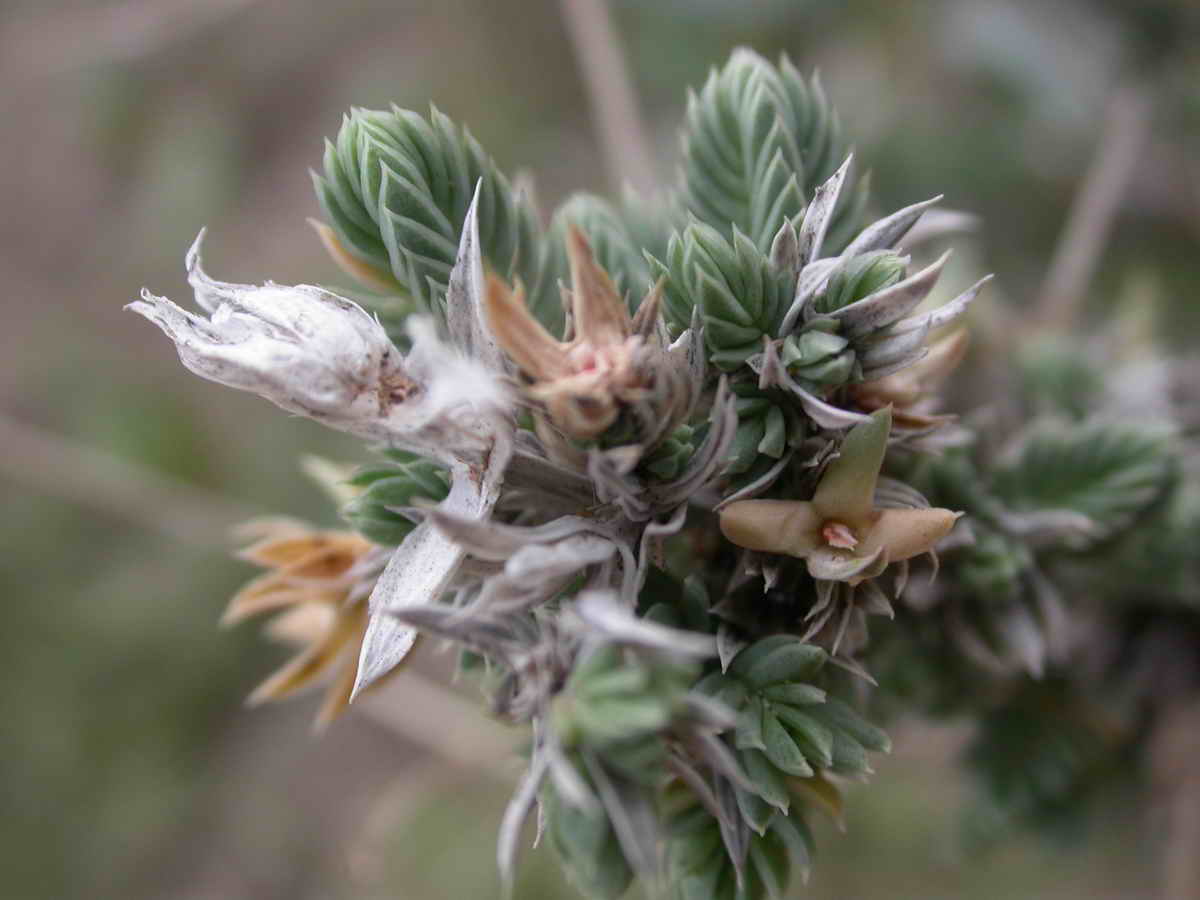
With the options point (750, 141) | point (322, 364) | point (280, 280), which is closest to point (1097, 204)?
point (750, 141)

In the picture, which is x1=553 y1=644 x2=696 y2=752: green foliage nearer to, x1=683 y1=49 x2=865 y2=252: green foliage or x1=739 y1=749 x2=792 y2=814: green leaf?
x1=739 y1=749 x2=792 y2=814: green leaf

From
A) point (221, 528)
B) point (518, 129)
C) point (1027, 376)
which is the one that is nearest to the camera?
point (1027, 376)

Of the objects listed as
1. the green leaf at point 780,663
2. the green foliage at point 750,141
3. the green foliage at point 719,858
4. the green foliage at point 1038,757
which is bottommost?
the green foliage at point 1038,757

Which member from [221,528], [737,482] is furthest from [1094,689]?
[221,528]

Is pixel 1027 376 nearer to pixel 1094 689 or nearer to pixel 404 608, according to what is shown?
pixel 1094 689

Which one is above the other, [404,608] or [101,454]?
[404,608]

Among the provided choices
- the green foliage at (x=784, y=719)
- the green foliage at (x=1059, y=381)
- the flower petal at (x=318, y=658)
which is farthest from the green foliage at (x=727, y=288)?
the green foliage at (x=1059, y=381)

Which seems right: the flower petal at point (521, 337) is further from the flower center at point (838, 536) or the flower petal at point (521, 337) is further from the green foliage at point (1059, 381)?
the green foliage at point (1059, 381)
